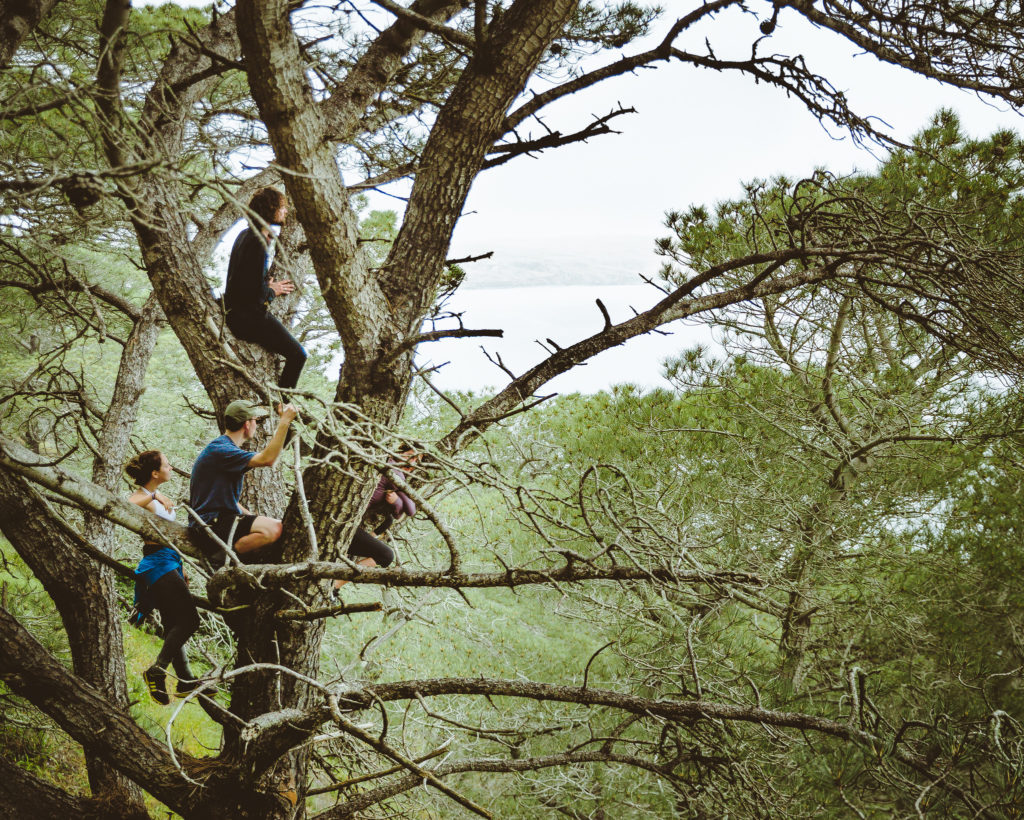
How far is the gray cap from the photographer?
2863 millimetres

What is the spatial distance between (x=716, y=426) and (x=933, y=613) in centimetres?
272

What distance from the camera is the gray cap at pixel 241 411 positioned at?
2.86 meters

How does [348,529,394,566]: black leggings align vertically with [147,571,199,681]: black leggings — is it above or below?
above

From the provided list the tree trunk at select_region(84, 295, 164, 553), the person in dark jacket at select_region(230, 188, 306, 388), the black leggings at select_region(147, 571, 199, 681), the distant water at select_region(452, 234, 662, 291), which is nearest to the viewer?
the person in dark jacket at select_region(230, 188, 306, 388)

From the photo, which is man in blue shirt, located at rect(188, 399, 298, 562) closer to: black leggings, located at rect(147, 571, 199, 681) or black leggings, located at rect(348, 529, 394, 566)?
black leggings, located at rect(147, 571, 199, 681)

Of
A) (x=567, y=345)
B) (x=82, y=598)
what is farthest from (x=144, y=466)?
(x=567, y=345)

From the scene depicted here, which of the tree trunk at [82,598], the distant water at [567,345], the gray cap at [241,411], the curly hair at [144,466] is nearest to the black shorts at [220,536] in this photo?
the gray cap at [241,411]

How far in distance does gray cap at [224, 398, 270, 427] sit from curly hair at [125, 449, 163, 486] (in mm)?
540

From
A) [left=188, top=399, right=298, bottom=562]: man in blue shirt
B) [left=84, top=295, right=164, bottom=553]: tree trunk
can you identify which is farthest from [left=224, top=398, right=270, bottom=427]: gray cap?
[left=84, top=295, right=164, bottom=553]: tree trunk

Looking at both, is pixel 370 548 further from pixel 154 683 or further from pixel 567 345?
pixel 567 345

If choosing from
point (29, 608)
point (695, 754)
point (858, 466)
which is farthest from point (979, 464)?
point (29, 608)

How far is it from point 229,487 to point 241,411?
341 mm

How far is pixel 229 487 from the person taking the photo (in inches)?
112

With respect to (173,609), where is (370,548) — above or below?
above
